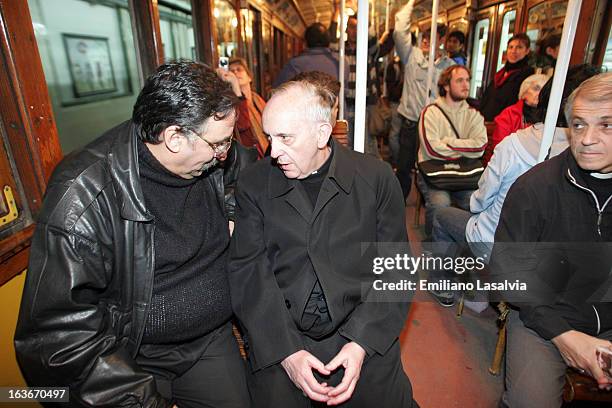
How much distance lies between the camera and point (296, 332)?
1413 mm

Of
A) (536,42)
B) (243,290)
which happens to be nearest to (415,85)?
(536,42)

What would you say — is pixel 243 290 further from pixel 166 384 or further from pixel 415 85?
pixel 415 85

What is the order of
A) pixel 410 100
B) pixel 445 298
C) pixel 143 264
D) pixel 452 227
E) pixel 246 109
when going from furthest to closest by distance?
pixel 410 100
pixel 246 109
pixel 445 298
pixel 452 227
pixel 143 264

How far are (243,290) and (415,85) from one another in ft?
11.7

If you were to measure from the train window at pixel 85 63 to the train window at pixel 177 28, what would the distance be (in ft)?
1.09

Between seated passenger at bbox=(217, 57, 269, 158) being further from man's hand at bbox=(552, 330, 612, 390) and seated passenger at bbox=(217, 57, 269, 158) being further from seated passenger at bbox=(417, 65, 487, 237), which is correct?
man's hand at bbox=(552, 330, 612, 390)

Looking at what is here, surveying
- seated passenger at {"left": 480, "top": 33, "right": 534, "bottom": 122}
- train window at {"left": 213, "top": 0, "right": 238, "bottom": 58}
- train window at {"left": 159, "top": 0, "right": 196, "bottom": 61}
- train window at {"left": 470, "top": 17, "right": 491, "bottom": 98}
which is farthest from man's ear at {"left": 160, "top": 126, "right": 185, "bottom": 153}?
train window at {"left": 470, "top": 17, "right": 491, "bottom": 98}

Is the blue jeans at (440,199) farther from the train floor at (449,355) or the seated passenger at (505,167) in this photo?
the seated passenger at (505,167)

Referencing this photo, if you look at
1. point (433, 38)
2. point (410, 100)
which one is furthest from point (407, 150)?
point (433, 38)

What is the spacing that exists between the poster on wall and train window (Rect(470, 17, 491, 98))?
5.95 meters

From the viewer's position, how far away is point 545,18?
491cm

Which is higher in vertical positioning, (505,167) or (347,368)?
(505,167)

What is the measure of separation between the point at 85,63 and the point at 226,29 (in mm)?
2279

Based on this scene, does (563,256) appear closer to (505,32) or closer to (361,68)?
(361,68)
